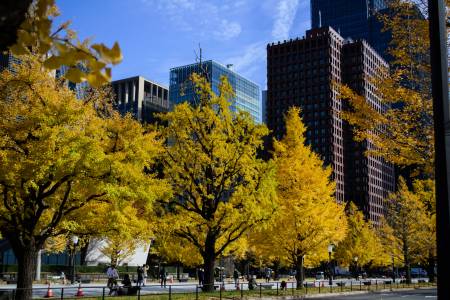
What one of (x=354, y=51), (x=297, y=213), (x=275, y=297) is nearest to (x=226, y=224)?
(x=275, y=297)

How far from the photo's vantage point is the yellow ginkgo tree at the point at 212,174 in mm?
25016

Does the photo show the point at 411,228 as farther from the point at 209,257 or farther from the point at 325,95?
the point at 325,95

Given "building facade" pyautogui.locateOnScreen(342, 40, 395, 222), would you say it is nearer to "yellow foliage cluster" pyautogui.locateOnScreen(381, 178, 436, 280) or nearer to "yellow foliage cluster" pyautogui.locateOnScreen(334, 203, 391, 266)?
"yellow foliage cluster" pyautogui.locateOnScreen(334, 203, 391, 266)

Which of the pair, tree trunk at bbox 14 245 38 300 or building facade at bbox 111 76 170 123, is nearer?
tree trunk at bbox 14 245 38 300

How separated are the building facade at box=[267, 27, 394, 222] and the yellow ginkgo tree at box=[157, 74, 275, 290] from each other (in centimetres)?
12752

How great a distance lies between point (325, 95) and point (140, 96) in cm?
6576

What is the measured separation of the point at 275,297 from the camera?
27.3m

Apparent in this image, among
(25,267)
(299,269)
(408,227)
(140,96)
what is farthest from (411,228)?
(140,96)

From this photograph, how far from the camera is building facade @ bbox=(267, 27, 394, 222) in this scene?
154 m

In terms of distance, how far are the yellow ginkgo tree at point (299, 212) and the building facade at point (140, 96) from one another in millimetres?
137519

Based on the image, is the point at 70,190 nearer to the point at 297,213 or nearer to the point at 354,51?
the point at 297,213

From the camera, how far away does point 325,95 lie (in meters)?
155

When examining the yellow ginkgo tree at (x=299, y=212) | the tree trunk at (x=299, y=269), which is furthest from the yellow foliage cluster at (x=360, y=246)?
the yellow ginkgo tree at (x=299, y=212)

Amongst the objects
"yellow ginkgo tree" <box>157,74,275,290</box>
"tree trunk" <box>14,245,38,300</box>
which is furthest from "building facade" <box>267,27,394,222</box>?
"tree trunk" <box>14,245,38,300</box>
